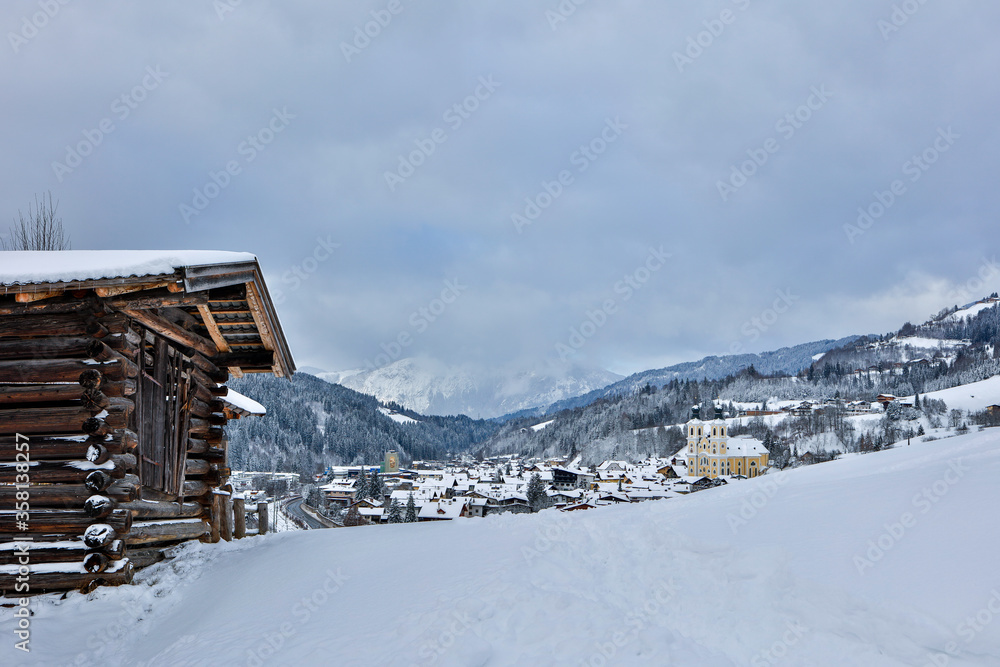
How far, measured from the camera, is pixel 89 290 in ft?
27.2

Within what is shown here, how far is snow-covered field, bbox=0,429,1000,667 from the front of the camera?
539cm

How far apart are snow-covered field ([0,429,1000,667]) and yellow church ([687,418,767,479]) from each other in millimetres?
112239

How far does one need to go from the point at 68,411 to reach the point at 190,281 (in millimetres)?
2654

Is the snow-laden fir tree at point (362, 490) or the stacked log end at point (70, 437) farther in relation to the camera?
the snow-laden fir tree at point (362, 490)

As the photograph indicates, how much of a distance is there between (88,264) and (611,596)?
27.8ft

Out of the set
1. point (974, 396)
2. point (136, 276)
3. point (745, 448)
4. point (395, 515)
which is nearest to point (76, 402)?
point (136, 276)

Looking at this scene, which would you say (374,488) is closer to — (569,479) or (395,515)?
(395,515)

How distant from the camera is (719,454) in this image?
11712 centimetres

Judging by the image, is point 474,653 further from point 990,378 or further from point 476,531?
point 990,378

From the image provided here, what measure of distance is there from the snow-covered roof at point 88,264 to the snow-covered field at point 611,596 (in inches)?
174

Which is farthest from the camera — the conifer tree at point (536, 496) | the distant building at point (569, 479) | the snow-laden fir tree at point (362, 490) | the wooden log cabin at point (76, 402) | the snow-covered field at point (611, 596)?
the distant building at point (569, 479)

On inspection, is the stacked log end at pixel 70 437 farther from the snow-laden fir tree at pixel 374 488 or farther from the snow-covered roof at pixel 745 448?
the snow-covered roof at pixel 745 448

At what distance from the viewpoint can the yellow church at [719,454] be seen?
4486 inches

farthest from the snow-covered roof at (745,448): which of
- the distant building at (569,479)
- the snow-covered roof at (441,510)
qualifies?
the snow-covered roof at (441,510)
